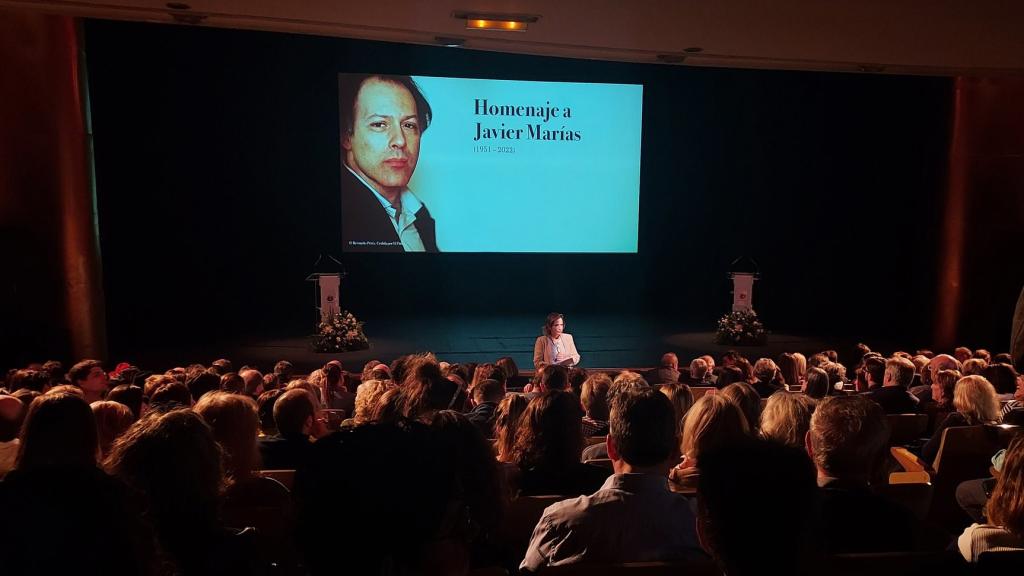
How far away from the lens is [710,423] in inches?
Result: 103

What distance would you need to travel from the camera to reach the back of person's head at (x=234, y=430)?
245cm

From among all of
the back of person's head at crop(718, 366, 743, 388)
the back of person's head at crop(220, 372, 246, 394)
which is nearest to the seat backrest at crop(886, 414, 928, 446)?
the back of person's head at crop(718, 366, 743, 388)

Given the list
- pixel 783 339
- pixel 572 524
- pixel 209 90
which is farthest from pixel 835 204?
pixel 572 524

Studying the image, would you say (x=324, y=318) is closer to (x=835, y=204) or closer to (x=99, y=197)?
(x=99, y=197)

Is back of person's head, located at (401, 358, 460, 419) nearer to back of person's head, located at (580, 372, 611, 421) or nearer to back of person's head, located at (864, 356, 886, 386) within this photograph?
back of person's head, located at (580, 372, 611, 421)

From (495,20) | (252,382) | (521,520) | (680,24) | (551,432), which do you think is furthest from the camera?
(680,24)

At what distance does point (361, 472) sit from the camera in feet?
2.97

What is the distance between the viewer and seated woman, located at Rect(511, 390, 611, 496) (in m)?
2.57

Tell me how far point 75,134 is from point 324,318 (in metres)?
3.32

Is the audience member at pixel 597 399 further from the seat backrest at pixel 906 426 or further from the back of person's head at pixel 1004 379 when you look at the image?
the back of person's head at pixel 1004 379

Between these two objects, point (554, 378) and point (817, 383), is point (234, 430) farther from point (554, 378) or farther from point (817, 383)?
point (817, 383)

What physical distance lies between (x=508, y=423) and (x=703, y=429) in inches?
31.8

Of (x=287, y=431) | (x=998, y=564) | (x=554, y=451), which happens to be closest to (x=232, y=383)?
(x=287, y=431)

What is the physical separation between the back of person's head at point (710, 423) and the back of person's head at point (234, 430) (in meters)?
1.49
